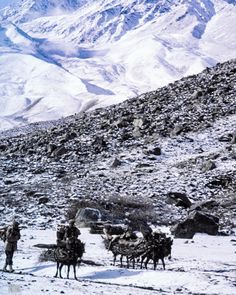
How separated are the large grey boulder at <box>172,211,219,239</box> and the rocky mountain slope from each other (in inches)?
98.1

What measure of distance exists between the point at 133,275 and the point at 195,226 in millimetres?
8873

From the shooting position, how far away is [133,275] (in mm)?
18750

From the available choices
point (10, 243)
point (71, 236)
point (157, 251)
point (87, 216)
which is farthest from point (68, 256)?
point (87, 216)

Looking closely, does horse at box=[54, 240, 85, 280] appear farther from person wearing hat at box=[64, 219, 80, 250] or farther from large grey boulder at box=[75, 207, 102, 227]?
large grey boulder at box=[75, 207, 102, 227]

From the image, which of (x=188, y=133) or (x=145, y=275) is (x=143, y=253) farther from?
(x=188, y=133)

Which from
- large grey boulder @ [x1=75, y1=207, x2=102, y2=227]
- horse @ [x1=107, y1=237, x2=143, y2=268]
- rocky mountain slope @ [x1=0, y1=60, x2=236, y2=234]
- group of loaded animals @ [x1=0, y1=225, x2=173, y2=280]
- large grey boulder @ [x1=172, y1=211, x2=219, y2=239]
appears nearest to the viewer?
group of loaded animals @ [x1=0, y1=225, x2=173, y2=280]

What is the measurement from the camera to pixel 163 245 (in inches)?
797

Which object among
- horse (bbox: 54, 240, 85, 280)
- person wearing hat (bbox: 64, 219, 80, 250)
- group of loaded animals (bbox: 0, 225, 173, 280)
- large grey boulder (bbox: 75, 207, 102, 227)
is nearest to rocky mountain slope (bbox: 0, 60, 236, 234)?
large grey boulder (bbox: 75, 207, 102, 227)

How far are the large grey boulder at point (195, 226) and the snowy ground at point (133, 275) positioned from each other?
156cm

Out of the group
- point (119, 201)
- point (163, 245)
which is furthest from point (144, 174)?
point (163, 245)

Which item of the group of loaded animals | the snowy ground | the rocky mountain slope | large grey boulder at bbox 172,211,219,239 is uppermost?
the rocky mountain slope

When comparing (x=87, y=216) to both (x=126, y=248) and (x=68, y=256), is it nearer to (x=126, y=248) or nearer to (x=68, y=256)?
(x=126, y=248)

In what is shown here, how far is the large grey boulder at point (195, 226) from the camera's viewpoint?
2677 cm

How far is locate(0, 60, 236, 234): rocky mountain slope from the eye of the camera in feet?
107
